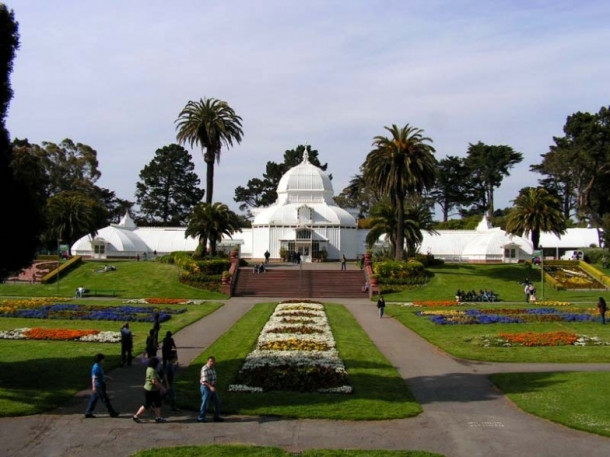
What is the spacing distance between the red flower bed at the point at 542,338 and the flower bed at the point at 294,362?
7697mm

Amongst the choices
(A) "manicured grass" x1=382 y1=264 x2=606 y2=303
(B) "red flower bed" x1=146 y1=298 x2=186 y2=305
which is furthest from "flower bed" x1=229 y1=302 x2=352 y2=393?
(A) "manicured grass" x1=382 y1=264 x2=606 y2=303

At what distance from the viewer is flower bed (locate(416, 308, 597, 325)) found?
3362cm

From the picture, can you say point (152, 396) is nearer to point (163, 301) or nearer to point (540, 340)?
point (540, 340)

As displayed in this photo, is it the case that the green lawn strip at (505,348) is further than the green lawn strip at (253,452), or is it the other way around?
the green lawn strip at (505,348)

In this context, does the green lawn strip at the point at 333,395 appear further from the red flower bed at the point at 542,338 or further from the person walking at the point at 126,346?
the red flower bed at the point at 542,338

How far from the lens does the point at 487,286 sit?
5309 cm

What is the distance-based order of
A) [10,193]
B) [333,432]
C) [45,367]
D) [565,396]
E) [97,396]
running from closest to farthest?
1. [333,432]
2. [97,396]
3. [565,396]
4. [10,193]
5. [45,367]

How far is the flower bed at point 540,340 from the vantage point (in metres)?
26.2

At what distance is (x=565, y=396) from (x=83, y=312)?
26911 mm

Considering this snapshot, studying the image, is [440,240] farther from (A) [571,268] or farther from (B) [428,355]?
(B) [428,355]

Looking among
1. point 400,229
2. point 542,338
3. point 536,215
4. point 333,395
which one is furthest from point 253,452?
point 536,215

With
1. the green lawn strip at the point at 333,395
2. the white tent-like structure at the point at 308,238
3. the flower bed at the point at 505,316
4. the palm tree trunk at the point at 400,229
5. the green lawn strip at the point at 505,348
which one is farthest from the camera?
the white tent-like structure at the point at 308,238

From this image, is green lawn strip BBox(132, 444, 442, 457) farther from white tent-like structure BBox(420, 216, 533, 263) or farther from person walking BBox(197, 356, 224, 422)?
white tent-like structure BBox(420, 216, 533, 263)

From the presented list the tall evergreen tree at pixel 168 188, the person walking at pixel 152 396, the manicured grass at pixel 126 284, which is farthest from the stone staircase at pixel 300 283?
the tall evergreen tree at pixel 168 188
